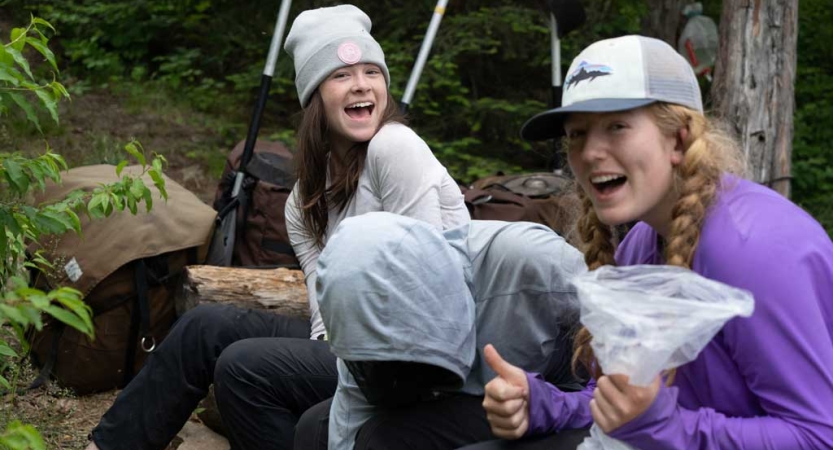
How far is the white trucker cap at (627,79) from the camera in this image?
185cm

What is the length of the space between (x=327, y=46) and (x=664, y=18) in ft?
12.6

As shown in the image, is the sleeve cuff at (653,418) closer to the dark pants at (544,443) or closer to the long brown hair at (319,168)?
the dark pants at (544,443)

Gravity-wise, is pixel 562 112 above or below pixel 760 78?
above

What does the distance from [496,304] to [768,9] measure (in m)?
3.18

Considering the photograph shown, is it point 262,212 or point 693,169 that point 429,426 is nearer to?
point 693,169

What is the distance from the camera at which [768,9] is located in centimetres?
484

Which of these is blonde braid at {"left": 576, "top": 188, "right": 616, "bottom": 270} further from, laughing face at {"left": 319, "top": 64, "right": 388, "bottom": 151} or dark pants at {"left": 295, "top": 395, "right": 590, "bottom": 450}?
laughing face at {"left": 319, "top": 64, "right": 388, "bottom": 151}

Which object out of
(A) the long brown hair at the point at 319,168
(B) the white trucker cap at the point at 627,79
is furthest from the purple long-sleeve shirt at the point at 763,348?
(A) the long brown hair at the point at 319,168

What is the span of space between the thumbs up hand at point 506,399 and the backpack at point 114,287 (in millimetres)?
2250

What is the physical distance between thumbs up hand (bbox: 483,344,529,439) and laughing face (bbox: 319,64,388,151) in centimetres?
154

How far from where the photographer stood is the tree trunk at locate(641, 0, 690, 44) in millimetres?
6695

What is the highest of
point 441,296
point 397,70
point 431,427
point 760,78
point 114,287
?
point 441,296

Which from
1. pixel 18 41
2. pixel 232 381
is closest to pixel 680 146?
pixel 18 41

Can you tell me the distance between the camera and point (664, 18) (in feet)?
22.0
